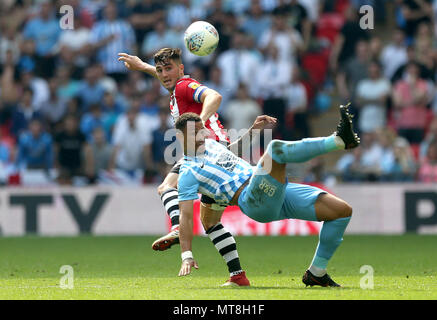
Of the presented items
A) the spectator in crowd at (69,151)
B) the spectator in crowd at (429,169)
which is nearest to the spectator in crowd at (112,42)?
the spectator in crowd at (69,151)

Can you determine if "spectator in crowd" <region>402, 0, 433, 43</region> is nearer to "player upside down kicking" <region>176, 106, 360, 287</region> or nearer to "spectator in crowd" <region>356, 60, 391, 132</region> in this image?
"spectator in crowd" <region>356, 60, 391, 132</region>

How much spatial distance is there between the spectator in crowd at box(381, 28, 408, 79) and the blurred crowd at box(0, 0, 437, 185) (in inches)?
1.1

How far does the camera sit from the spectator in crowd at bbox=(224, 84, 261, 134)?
1761 cm

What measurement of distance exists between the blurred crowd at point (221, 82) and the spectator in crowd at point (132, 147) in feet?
0.08

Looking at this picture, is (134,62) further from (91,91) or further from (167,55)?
(91,91)

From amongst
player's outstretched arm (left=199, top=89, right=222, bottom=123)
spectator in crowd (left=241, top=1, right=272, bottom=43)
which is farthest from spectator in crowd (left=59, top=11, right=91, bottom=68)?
player's outstretched arm (left=199, top=89, right=222, bottom=123)

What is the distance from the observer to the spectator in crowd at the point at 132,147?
58.1 feet

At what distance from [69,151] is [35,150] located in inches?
26.4

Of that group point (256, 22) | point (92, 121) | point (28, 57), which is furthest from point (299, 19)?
point (28, 57)

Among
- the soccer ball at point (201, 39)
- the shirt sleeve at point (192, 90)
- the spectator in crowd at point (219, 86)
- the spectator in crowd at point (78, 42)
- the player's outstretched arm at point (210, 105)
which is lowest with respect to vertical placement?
the player's outstretched arm at point (210, 105)

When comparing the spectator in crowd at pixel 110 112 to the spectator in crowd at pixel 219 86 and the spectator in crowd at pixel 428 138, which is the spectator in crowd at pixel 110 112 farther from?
the spectator in crowd at pixel 428 138

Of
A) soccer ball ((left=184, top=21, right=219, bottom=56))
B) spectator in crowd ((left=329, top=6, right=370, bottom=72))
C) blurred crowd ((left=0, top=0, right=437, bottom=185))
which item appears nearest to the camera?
soccer ball ((left=184, top=21, right=219, bottom=56))

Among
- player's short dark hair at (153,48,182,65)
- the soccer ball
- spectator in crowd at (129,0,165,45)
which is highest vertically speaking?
spectator in crowd at (129,0,165,45)

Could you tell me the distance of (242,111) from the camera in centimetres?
1767
